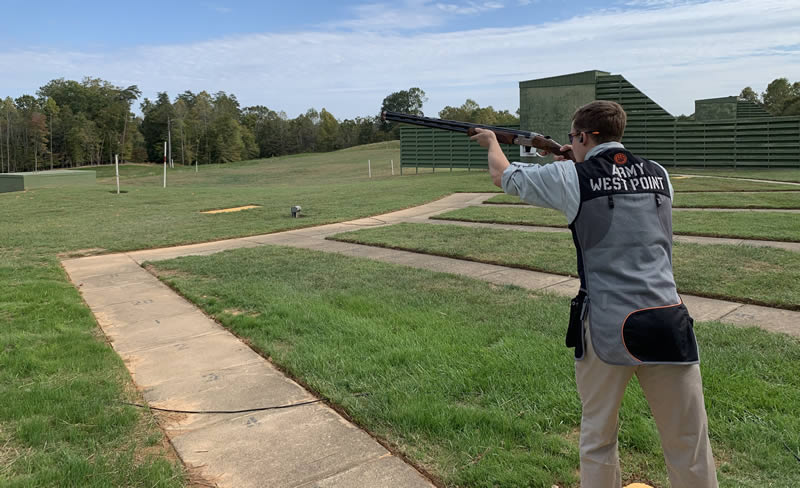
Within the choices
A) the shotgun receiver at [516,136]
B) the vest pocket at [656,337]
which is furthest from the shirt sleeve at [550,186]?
the shotgun receiver at [516,136]

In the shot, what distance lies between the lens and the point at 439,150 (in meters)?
29.5

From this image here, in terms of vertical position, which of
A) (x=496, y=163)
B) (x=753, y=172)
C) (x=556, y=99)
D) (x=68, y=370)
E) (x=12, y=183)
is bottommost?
(x=68, y=370)

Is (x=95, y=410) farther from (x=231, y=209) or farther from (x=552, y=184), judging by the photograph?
(x=231, y=209)

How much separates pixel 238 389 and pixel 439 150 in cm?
2635

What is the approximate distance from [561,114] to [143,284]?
19.0 m

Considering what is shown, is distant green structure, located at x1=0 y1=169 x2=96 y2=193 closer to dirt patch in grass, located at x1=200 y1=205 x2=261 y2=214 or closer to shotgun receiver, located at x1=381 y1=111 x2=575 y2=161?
dirt patch in grass, located at x1=200 y1=205 x2=261 y2=214

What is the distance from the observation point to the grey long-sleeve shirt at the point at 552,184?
7.45ft

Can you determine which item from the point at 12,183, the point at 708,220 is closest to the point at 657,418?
the point at 708,220

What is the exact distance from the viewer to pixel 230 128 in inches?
3612

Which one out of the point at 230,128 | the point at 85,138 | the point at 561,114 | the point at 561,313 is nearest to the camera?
the point at 561,313

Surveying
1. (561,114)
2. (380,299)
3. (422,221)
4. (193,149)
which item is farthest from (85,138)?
(380,299)

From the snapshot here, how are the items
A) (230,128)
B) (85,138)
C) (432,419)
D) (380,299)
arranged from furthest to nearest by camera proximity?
(230,128) → (85,138) → (380,299) → (432,419)

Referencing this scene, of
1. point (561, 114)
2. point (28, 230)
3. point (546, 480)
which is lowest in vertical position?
point (546, 480)

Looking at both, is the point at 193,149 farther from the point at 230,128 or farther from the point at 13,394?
A: the point at 13,394
